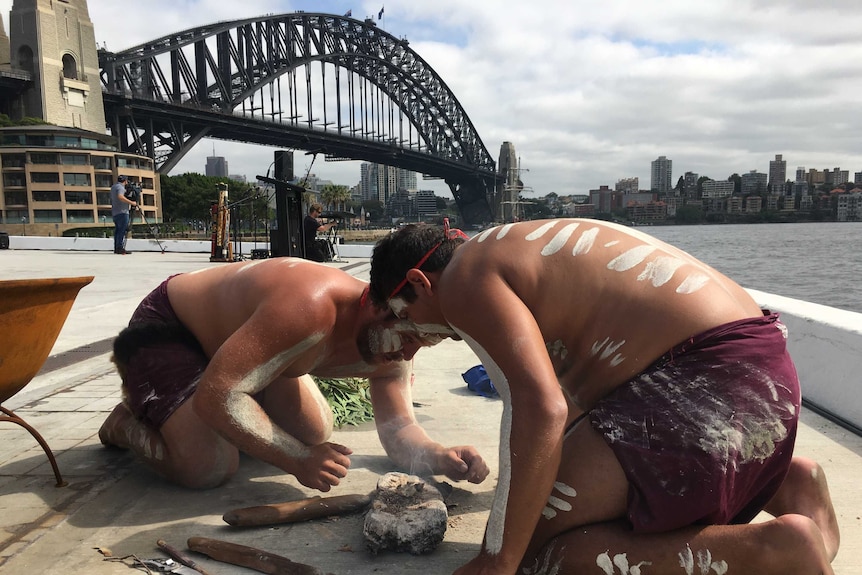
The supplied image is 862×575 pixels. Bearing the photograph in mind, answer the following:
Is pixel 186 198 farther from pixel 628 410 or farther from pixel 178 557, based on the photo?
pixel 628 410

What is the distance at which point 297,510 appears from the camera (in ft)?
8.62

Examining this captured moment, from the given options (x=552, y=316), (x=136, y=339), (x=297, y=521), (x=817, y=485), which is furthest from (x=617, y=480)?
(x=136, y=339)

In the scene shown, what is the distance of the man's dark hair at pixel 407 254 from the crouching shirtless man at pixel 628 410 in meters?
0.25

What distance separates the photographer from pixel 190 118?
62500mm

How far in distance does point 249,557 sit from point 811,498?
6.27 ft

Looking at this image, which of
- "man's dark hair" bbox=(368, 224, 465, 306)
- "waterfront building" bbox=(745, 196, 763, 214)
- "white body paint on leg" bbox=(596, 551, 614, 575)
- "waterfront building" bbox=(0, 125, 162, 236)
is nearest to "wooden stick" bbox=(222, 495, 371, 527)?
"man's dark hair" bbox=(368, 224, 465, 306)

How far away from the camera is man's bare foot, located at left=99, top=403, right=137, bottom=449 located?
10.5 feet

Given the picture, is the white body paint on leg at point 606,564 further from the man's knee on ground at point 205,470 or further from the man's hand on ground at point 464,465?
the man's knee on ground at point 205,470

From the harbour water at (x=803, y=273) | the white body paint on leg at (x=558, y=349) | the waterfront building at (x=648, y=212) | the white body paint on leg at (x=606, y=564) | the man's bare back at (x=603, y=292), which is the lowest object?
the harbour water at (x=803, y=273)

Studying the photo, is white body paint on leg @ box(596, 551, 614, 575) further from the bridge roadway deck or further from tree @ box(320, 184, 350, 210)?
tree @ box(320, 184, 350, 210)

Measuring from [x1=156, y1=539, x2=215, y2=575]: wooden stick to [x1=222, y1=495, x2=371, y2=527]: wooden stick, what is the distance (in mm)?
233

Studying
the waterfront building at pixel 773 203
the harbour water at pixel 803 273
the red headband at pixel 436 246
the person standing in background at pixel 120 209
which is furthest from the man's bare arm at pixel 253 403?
the waterfront building at pixel 773 203

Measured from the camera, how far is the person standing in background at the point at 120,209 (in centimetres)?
1620

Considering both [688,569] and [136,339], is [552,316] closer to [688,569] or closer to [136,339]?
[688,569]
